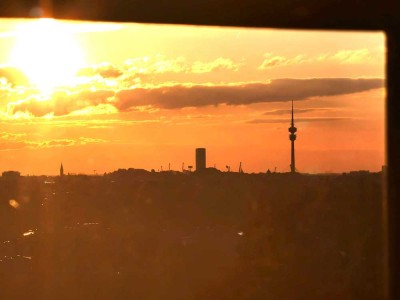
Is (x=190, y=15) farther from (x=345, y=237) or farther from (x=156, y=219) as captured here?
(x=156, y=219)

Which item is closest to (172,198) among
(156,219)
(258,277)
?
(156,219)

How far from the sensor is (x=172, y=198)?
3328cm

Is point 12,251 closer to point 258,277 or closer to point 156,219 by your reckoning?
point 156,219

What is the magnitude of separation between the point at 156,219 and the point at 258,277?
1017 cm

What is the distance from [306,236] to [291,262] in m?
1.21

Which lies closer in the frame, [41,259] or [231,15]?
[231,15]

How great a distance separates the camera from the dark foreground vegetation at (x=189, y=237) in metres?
22.0

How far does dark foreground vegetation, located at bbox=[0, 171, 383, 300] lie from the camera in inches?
866

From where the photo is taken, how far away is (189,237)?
102 ft

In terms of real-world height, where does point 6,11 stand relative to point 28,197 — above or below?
above
